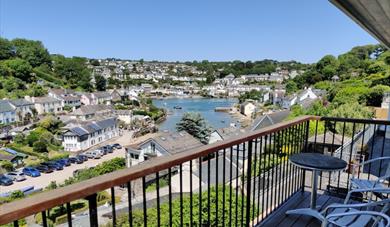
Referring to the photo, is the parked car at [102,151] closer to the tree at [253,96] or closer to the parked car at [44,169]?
the parked car at [44,169]

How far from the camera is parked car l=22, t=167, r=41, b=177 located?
19655 mm

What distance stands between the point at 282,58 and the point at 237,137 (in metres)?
116

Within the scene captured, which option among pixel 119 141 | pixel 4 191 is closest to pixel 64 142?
pixel 119 141

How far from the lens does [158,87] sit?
77.3 m

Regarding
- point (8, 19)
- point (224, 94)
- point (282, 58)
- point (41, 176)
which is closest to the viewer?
point (41, 176)

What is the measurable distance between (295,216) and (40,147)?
27.9 metres

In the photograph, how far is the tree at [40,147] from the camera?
998 inches

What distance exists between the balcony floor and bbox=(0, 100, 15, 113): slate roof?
37.2m

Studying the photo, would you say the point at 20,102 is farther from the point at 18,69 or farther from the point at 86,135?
→ the point at 86,135

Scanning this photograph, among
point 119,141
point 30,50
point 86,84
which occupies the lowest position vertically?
point 119,141

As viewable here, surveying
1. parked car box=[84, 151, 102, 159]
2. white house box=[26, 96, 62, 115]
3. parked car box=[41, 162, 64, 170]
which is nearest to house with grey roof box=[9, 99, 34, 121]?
white house box=[26, 96, 62, 115]

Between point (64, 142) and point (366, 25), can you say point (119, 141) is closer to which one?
point (64, 142)

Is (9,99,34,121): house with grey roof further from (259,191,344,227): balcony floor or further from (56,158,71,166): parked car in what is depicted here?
(259,191,344,227): balcony floor

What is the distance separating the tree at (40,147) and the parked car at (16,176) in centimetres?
576
